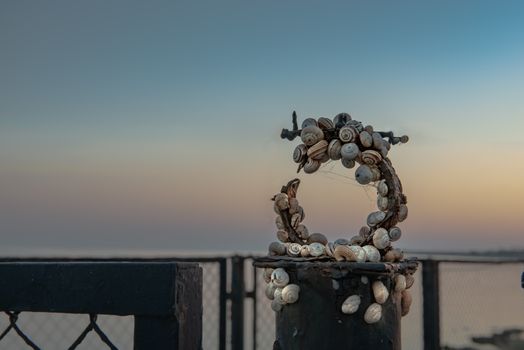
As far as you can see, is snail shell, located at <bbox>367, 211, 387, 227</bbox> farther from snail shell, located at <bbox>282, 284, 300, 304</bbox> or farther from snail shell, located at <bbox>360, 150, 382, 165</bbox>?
snail shell, located at <bbox>282, 284, 300, 304</bbox>

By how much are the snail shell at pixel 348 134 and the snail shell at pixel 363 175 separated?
17 centimetres

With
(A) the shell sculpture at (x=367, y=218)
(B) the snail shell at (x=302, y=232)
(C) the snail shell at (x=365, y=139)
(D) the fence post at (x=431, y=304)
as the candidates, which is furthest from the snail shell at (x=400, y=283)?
(D) the fence post at (x=431, y=304)

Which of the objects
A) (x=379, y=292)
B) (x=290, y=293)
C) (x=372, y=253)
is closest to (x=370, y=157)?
(x=372, y=253)

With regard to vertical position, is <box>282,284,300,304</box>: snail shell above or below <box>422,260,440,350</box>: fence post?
above

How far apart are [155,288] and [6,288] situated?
55cm

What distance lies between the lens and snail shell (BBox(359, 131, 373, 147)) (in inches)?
148

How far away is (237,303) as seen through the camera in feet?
21.2

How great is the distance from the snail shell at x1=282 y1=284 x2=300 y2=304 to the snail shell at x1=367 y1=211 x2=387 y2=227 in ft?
2.09

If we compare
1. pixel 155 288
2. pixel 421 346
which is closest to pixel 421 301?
pixel 421 346

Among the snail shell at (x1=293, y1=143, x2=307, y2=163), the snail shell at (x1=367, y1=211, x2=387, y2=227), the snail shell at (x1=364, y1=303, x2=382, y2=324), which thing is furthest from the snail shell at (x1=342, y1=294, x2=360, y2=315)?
the snail shell at (x1=293, y1=143, x2=307, y2=163)

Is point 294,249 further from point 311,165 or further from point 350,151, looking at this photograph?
point 350,151

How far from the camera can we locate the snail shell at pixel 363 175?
3.71 m

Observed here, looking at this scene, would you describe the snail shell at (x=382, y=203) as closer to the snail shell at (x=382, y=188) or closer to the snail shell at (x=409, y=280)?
the snail shell at (x=382, y=188)

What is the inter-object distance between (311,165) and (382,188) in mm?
426
